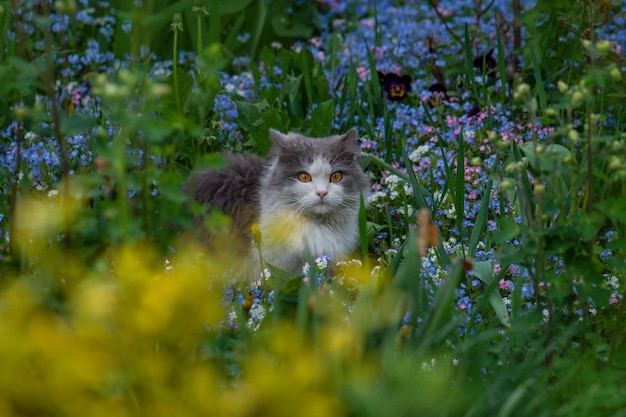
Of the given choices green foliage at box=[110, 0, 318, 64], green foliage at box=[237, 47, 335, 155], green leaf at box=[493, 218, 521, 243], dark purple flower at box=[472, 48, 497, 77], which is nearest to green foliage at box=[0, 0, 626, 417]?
green leaf at box=[493, 218, 521, 243]

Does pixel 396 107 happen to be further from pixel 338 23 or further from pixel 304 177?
pixel 338 23

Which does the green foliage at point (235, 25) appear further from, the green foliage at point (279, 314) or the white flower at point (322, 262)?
the white flower at point (322, 262)

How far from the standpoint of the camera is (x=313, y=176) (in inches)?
167

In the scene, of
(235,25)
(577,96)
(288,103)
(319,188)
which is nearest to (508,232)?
(577,96)

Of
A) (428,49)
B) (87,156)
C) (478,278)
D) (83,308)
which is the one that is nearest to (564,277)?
(478,278)

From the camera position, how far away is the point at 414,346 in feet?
9.13

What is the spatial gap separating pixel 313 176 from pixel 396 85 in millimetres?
1504

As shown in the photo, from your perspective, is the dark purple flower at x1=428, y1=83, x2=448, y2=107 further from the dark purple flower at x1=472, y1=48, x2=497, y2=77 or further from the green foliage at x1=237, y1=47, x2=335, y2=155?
the green foliage at x1=237, y1=47, x2=335, y2=155

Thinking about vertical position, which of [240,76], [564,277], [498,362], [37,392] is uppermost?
[240,76]

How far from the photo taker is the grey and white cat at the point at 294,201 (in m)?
4.17

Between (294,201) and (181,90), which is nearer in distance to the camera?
(294,201)

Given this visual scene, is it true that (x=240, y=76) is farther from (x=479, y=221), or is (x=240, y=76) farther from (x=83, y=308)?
(x=83, y=308)

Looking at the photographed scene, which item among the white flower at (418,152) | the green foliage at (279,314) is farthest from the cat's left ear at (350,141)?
the white flower at (418,152)

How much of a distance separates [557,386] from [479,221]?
133 centimetres
